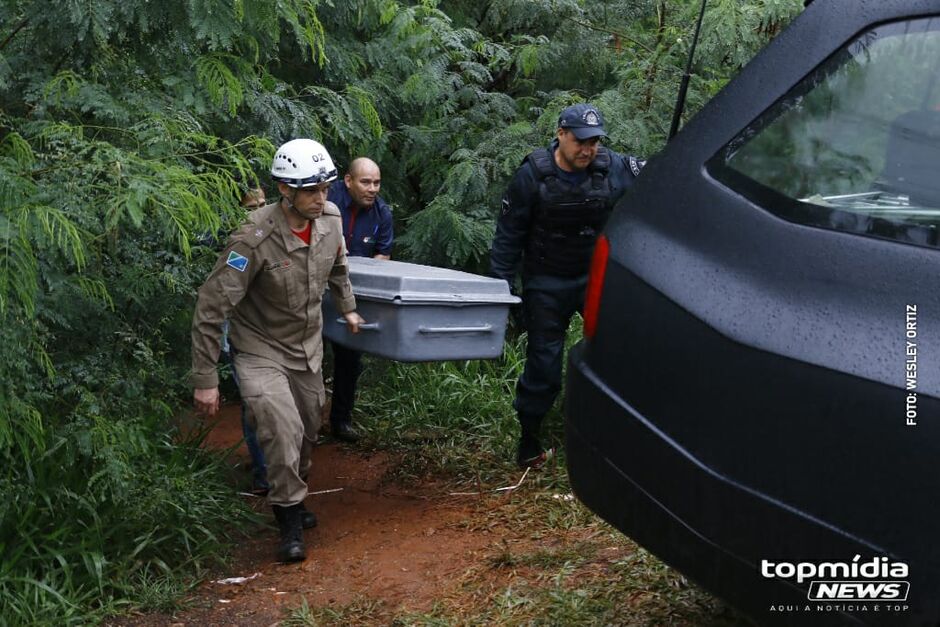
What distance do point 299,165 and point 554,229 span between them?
1511mm

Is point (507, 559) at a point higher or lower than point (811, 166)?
lower

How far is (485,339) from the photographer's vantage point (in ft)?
18.5

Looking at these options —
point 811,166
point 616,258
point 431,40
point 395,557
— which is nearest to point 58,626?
point 395,557

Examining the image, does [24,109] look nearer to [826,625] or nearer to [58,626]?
[58,626]

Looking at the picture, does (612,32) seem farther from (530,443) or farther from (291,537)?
(291,537)

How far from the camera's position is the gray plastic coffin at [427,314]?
17.7 ft

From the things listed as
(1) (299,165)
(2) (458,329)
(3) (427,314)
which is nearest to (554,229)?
(2) (458,329)

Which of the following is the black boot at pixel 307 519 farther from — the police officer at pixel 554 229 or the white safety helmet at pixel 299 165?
the white safety helmet at pixel 299 165

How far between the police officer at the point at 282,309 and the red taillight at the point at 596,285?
83.8 inches

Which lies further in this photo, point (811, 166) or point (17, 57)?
point (17, 57)

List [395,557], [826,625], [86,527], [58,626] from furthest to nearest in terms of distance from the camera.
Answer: [395,557]
[86,527]
[58,626]
[826,625]

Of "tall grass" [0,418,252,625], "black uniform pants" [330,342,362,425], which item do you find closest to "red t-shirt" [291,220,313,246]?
"tall grass" [0,418,252,625]

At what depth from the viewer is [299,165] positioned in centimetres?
508

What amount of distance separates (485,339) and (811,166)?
294cm
